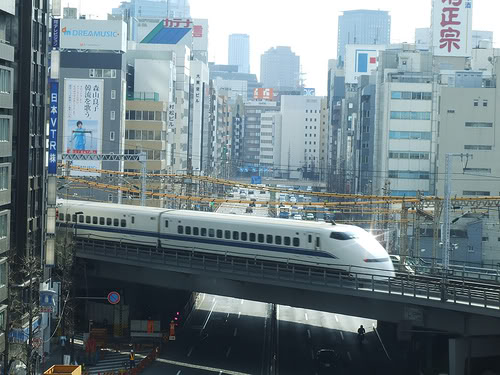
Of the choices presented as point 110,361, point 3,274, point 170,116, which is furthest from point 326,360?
point 170,116

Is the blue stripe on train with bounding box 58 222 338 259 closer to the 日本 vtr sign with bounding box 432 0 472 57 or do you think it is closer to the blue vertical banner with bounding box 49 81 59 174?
the blue vertical banner with bounding box 49 81 59 174

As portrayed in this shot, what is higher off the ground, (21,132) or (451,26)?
(451,26)

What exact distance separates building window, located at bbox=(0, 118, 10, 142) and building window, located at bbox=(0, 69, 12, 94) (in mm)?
1119

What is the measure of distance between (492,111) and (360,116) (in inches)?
1382

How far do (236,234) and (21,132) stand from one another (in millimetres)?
13918

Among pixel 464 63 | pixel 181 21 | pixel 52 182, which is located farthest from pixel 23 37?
pixel 181 21

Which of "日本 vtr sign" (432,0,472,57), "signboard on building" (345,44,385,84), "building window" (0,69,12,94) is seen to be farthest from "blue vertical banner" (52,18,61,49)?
"signboard on building" (345,44,385,84)

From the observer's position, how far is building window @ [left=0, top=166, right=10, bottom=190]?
123 ft

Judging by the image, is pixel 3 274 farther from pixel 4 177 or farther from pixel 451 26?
pixel 451 26

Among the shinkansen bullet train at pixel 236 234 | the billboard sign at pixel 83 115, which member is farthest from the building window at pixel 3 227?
the billboard sign at pixel 83 115

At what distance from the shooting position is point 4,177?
37938 mm

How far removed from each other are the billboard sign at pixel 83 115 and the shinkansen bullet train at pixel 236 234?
39.7m

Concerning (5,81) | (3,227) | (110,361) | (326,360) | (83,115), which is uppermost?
(5,81)

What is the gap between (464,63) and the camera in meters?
115
